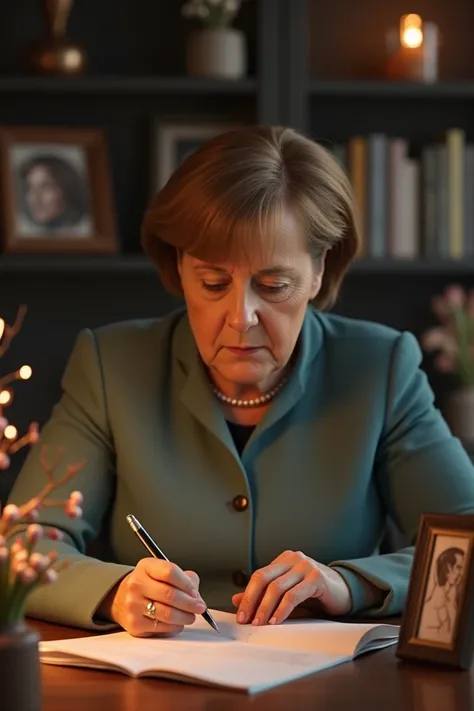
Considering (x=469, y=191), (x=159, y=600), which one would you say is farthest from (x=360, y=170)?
(x=159, y=600)

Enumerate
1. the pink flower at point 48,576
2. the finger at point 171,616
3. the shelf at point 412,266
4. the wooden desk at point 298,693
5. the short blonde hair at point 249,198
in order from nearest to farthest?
1. the pink flower at point 48,576
2. the wooden desk at point 298,693
3. the finger at point 171,616
4. the short blonde hair at point 249,198
5. the shelf at point 412,266

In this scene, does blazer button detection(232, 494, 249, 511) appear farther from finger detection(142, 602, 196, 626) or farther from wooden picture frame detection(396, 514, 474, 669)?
wooden picture frame detection(396, 514, 474, 669)

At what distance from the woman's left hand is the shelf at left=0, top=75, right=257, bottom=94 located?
2.04 m

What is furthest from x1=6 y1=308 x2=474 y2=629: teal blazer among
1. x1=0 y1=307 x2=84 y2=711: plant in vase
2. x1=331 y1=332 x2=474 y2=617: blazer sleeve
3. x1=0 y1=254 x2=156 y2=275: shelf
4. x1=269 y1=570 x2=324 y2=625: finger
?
x1=0 y1=254 x2=156 y2=275: shelf

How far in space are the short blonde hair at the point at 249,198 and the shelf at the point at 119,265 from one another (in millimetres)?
1350

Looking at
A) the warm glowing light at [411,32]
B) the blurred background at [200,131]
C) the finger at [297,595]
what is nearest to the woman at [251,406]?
the finger at [297,595]

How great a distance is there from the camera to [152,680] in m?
1.32

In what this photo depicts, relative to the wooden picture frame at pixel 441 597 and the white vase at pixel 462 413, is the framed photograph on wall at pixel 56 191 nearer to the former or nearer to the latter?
the white vase at pixel 462 413

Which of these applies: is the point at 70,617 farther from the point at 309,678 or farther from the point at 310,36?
the point at 310,36

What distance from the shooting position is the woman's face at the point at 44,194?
11.5 ft

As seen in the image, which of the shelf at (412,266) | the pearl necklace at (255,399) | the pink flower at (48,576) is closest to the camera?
the pink flower at (48,576)

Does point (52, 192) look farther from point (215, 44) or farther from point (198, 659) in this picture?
point (198, 659)

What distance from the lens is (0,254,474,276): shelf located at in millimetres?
3406

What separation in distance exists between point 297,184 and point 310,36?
6.34ft
